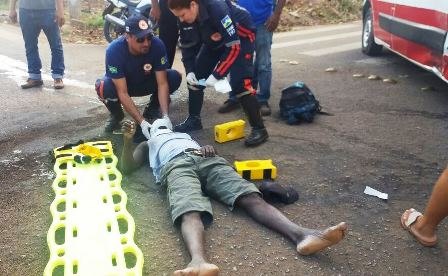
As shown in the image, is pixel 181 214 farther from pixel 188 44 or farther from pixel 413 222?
pixel 188 44

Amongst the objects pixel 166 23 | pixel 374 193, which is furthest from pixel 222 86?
pixel 374 193

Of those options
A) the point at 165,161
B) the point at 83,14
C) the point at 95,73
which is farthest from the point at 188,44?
the point at 83,14

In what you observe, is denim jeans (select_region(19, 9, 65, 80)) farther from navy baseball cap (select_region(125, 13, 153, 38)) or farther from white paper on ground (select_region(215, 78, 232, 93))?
white paper on ground (select_region(215, 78, 232, 93))

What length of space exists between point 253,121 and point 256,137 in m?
0.14

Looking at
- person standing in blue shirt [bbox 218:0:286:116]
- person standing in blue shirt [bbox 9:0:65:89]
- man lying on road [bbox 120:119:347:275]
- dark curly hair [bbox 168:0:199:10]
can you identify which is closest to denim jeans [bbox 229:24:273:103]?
person standing in blue shirt [bbox 218:0:286:116]

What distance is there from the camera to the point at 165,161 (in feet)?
10.6

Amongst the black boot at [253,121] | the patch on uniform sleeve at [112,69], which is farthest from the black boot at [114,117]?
the black boot at [253,121]

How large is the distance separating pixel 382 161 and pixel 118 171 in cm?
199

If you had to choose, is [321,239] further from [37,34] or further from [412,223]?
[37,34]

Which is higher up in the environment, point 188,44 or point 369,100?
point 188,44

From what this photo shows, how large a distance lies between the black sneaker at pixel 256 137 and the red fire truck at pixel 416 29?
1817 millimetres

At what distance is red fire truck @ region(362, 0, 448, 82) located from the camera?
4.48 meters

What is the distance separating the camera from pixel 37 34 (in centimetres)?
574

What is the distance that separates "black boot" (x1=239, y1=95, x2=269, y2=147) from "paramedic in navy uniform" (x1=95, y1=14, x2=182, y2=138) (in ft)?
2.23
